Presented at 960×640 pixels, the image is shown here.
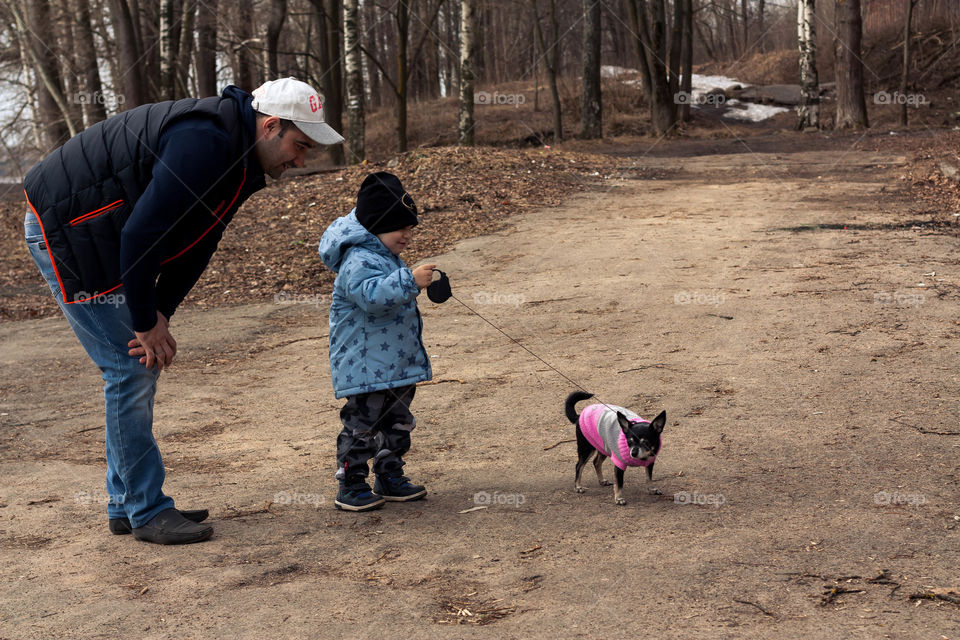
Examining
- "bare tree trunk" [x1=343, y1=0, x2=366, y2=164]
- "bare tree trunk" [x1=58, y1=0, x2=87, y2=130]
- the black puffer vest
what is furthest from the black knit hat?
"bare tree trunk" [x1=58, y1=0, x2=87, y2=130]

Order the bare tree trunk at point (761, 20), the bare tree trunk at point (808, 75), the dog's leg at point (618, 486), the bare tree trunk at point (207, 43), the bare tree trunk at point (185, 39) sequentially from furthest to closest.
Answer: the bare tree trunk at point (761, 20)
the bare tree trunk at point (185, 39)
the bare tree trunk at point (207, 43)
the bare tree trunk at point (808, 75)
the dog's leg at point (618, 486)

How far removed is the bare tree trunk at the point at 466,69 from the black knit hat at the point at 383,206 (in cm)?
1676

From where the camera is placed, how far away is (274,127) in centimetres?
387

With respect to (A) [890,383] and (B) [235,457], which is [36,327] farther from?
(A) [890,383]

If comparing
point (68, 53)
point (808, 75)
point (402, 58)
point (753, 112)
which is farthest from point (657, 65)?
point (68, 53)

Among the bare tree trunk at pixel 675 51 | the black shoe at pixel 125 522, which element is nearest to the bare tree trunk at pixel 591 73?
the bare tree trunk at pixel 675 51

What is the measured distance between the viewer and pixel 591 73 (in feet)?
81.8

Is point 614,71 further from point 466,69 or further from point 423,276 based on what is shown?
point 423,276

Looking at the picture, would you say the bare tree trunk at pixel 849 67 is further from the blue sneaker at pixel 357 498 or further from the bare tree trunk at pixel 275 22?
the blue sneaker at pixel 357 498

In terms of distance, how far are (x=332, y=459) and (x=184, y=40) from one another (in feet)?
93.6

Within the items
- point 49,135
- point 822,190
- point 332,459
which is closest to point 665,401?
point 332,459

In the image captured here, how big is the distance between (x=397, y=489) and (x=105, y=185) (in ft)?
6.61

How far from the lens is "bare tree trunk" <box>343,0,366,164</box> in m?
20.0

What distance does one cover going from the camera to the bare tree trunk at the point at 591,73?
963 inches
